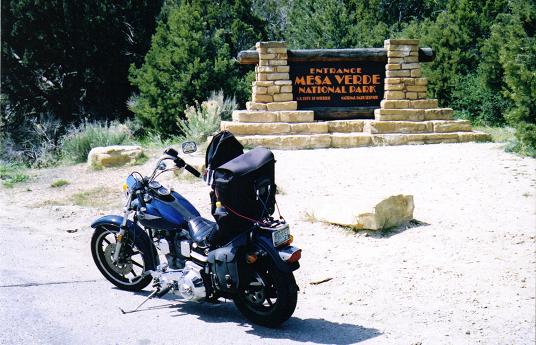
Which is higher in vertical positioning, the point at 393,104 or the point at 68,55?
the point at 68,55

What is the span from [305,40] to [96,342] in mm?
18552

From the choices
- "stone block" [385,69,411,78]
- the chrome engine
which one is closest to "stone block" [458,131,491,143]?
"stone block" [385,69,411,78]

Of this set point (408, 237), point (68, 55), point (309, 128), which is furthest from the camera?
point (68, 55)

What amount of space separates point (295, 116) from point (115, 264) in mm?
8201

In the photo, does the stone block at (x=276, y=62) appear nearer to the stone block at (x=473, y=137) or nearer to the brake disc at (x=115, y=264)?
the stone block at (x=473, y=137)

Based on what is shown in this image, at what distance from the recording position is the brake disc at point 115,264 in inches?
237

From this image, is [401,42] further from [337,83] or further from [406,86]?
[337,83]

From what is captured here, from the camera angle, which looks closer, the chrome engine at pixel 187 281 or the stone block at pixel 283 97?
the chrome engine at pixel 187 281

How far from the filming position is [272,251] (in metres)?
4.97

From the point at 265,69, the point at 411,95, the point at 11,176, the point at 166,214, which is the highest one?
Result: the point at 265,69

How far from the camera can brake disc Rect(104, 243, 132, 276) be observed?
19.8 feet

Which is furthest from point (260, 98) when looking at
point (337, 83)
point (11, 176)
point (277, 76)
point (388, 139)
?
point (11, 176)

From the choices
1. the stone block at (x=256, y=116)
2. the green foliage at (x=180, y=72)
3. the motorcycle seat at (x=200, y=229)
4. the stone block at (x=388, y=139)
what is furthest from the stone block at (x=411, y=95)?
the motorcycle seat at (x=200, y=229)

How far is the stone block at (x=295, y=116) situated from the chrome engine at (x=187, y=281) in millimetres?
8522
